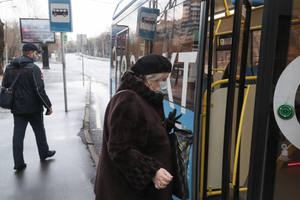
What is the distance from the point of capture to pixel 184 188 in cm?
208

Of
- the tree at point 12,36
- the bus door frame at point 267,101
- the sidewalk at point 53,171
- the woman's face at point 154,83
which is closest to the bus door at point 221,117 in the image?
the woman's face at point 154,83

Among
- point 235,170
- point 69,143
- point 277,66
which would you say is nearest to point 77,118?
point 69,143

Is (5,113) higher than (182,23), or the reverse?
(182,23)

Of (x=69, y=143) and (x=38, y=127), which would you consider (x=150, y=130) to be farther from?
(x=69, y=143)

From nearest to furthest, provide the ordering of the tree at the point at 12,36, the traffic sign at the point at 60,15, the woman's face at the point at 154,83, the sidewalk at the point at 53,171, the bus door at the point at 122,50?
the woman's face at the point at 154,83 < the sidewalk at the point at 53,171 < the bus door at the point at 122,50 < the traffic sign at the point at 60,15 < the tree at the point at 12,36

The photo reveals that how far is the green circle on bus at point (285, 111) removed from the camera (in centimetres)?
150

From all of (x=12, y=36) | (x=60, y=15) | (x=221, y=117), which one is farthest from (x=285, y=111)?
(x=12, y=36)

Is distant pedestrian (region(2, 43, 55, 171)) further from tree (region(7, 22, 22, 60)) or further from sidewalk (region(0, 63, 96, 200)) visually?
tree (region(7, 22, 22, 60))

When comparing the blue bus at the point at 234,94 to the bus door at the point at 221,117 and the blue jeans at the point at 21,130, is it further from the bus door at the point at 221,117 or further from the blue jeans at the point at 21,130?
the blue jeans at the point at 21,130

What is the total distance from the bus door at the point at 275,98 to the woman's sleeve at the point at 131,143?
643 mm

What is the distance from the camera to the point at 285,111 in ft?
4.94

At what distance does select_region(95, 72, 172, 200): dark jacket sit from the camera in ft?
5.78

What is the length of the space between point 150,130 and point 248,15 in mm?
1256

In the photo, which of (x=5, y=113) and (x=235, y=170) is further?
(x=5, y=113)
